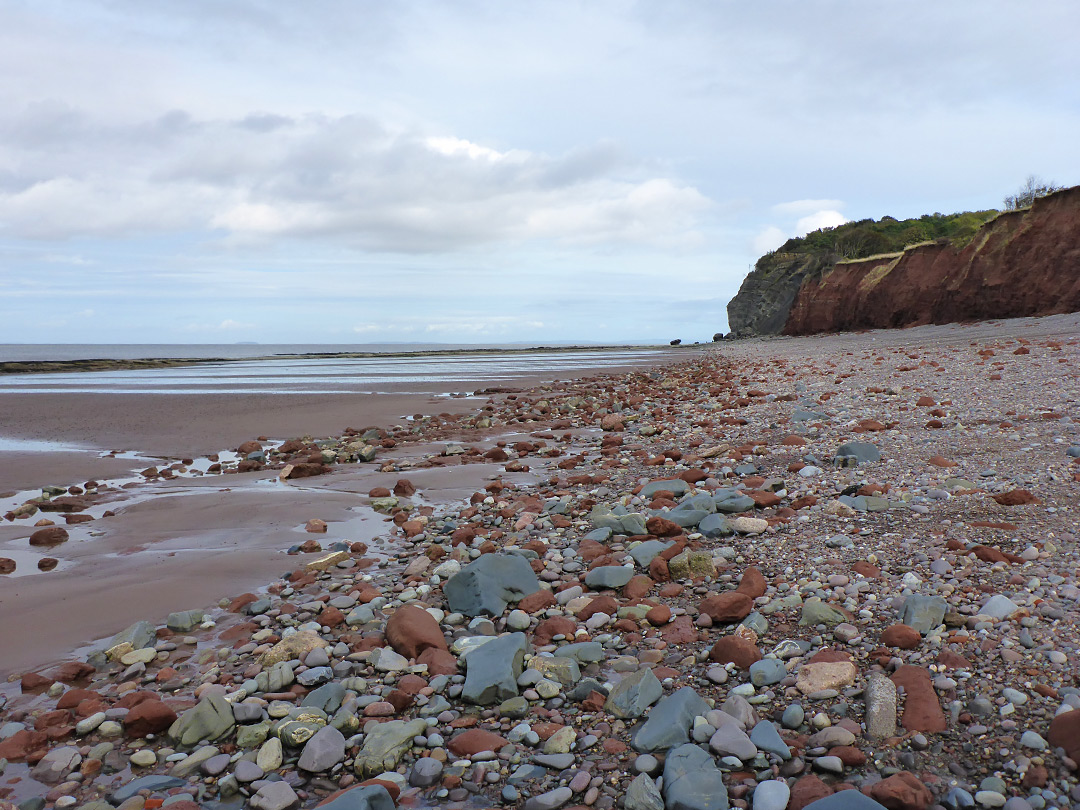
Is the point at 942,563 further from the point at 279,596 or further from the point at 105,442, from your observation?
the point at 105,442

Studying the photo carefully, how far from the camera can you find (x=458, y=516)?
628 cm

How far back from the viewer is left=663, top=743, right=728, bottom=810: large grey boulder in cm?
218

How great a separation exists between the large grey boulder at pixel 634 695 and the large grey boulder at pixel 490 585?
125cm

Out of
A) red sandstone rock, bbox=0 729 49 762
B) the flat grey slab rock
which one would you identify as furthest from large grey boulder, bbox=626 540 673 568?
red sandstone rock, bbox=0 729 49 762

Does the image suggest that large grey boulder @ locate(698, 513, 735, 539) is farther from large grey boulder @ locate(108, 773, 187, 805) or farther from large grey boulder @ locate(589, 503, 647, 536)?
large grey boulder @ locate(108, 773, 187, 805)

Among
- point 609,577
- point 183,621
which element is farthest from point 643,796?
point 183,621

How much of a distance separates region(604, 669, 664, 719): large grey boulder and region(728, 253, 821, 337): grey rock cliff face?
63.8 m

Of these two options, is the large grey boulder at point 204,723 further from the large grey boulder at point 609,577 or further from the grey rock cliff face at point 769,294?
the grey rock cliff face at point 769,294

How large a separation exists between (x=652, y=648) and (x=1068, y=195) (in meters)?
33.6

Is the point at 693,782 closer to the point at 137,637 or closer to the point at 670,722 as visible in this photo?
the point at 670,722

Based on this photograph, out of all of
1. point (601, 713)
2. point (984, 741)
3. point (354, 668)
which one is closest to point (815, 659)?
point (984, 741)

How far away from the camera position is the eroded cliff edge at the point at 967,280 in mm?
26438

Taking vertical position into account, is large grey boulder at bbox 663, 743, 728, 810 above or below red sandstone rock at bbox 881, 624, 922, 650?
below

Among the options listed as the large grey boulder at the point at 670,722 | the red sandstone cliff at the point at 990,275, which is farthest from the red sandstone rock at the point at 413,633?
the red sandstone cliff at the point at 990,275
